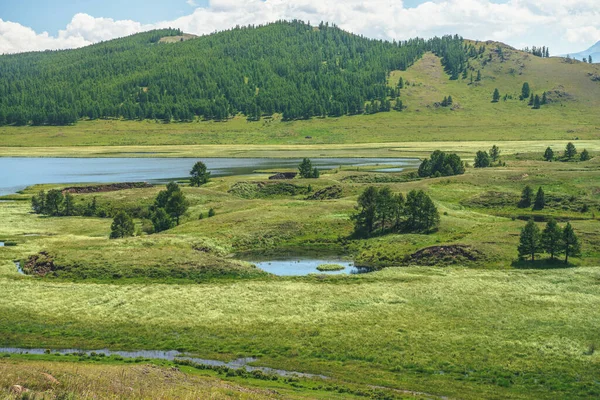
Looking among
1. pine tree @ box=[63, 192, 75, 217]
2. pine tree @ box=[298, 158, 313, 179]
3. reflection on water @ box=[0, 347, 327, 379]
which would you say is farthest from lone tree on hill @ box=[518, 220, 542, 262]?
pine tree @ box=[63, 192, 75, 217]

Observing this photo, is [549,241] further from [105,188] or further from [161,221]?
[105,188]

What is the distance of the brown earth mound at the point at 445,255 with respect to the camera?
8200 centimetres

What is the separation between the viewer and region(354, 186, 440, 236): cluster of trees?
99.2 meters

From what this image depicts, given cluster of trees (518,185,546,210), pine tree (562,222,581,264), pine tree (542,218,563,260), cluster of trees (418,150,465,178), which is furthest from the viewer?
cluster of trees (418,150,465,178)

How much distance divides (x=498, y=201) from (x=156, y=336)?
92533mm

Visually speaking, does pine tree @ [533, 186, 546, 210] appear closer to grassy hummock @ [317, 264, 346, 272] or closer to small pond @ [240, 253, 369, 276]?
small pond @ [240, 253, 369, 276]

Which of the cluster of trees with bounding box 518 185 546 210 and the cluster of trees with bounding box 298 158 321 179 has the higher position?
the cluster of trees with bounding box 298 158 321 179

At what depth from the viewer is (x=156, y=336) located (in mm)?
54094

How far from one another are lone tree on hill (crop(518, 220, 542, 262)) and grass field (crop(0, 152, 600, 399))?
252 cm

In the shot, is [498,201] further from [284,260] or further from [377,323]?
[377,323]

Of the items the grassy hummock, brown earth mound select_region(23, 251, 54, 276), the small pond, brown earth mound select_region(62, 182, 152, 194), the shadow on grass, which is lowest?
the small pond

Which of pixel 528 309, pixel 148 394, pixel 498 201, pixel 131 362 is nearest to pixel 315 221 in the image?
pixel 498 201

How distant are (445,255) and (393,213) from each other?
20.0m

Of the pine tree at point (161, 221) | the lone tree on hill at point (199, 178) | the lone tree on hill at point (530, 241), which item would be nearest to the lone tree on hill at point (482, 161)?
the lone tree on hill at point (199, 178)
